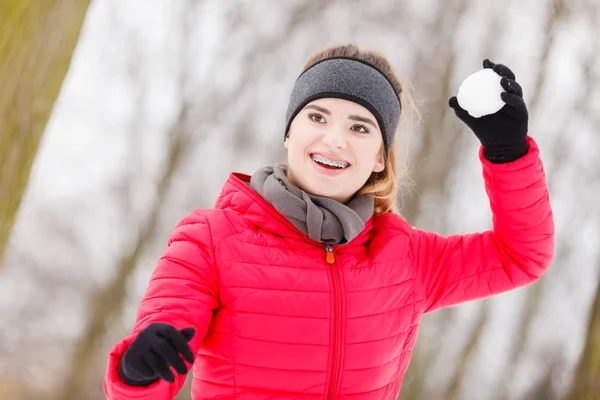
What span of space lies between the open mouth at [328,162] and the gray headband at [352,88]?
0.13 metres

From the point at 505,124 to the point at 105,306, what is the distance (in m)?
2.16

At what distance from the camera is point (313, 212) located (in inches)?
54.7

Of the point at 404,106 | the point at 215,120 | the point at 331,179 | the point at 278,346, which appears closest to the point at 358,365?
the point at 278,346

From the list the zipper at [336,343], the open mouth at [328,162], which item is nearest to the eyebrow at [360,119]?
the open mouth at [328,162]

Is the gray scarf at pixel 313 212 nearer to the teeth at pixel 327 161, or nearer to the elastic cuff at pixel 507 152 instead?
the teeth at pixel 327 161

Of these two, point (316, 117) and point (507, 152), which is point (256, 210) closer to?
point (316, 117)

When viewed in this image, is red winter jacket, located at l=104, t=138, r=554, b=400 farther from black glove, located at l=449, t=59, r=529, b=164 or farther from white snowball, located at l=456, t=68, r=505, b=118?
white snowball, located at l=456, t=68, r=505, b=118

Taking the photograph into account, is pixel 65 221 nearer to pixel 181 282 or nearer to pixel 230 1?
pixel 230 1

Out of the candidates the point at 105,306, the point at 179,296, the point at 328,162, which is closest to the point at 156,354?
the point at 179,296

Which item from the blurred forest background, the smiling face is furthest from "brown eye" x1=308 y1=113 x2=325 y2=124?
the blurred forest background

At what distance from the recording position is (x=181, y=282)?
1277 mm

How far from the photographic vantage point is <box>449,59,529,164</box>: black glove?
141 centimetres

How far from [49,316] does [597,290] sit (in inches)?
103

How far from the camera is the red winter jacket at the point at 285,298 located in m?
1.34
